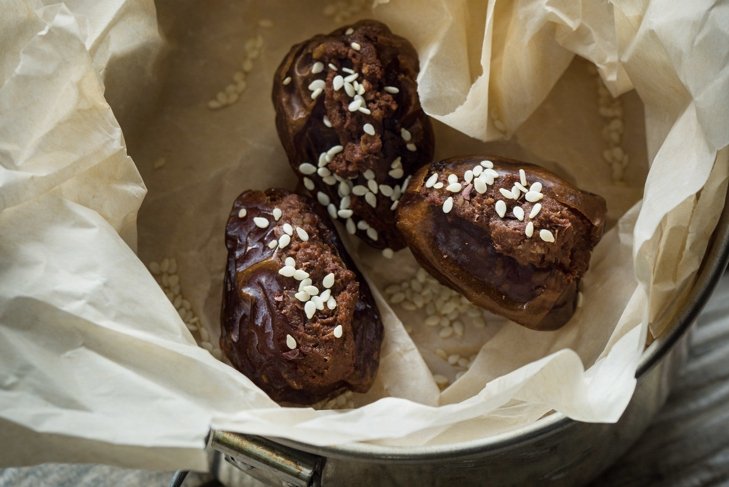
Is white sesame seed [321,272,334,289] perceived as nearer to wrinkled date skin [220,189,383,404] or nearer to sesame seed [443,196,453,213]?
wrinkled date skin [220,189,383,404]

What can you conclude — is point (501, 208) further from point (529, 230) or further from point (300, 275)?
point (300, 275)

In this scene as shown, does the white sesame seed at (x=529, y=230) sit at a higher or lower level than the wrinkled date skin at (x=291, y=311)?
higher

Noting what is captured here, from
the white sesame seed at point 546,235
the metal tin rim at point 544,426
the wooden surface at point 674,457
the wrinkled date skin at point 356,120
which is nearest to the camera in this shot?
the metal tin rim at point 544,426

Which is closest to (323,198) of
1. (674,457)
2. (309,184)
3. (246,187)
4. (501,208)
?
(309,184)

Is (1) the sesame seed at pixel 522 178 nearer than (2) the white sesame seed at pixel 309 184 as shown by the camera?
Yes

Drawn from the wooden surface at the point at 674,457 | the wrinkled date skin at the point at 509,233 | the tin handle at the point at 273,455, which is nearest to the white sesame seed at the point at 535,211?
the wrinkled date skin at the point at 509,233

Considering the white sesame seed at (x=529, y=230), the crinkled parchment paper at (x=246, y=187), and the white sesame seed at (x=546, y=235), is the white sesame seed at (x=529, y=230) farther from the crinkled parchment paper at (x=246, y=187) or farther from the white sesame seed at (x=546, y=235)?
the crinkled parchment paper at (x=246, y=187)

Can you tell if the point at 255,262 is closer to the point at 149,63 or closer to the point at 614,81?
the point at 149,63
